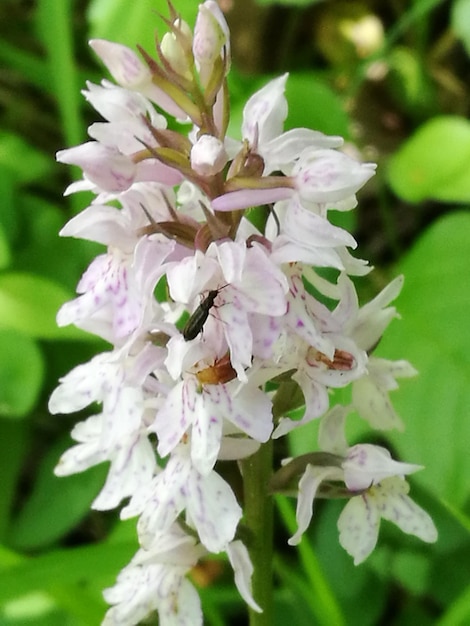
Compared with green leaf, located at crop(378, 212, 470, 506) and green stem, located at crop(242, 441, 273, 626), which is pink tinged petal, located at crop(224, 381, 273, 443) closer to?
green stem, located at crop(242, 441, 273, 626)

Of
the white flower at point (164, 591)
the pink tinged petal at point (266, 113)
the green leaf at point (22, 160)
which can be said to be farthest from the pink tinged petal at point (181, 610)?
the green leaf at point (22, 160)

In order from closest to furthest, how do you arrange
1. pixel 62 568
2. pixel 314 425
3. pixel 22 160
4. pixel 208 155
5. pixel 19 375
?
pixel 208 155, pixel 62 568, pixel 314 425, pixel 19 375, pixel 22 160

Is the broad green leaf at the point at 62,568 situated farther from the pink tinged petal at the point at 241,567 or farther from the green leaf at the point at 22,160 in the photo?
the green leaf at the point at 22,160

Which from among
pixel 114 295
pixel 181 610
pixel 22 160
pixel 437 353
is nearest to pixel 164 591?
pixel 181 610

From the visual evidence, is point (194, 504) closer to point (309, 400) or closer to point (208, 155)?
point (309, 400)

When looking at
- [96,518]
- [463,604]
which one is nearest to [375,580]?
[463,604]
